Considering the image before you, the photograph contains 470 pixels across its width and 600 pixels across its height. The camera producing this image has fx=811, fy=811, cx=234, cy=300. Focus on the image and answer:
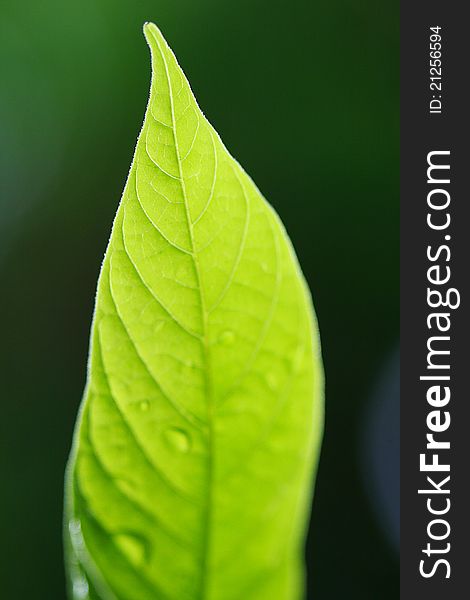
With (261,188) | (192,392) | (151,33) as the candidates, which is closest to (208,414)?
(192,392)

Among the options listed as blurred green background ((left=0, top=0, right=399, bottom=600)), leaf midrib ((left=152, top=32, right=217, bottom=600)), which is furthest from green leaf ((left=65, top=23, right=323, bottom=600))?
blurred green background ((left=0, top=0, right=399, bottom=600))

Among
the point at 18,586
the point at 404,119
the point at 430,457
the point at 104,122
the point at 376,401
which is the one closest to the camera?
the point at 430,457

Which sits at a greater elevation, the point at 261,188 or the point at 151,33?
the point at 261,188

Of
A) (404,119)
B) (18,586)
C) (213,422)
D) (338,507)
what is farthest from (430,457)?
(18,586)

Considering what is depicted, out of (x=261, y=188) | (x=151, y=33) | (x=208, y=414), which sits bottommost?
(x=208, y=414)

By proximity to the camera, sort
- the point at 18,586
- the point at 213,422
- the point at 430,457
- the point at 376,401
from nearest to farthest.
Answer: the point at 213,422 → the point at 430,457 → the point at 18,586 → the point at 376,401

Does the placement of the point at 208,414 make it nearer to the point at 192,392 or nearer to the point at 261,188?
the point at 192,392

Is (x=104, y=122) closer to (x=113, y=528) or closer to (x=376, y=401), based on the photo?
(x=376, y=401)
